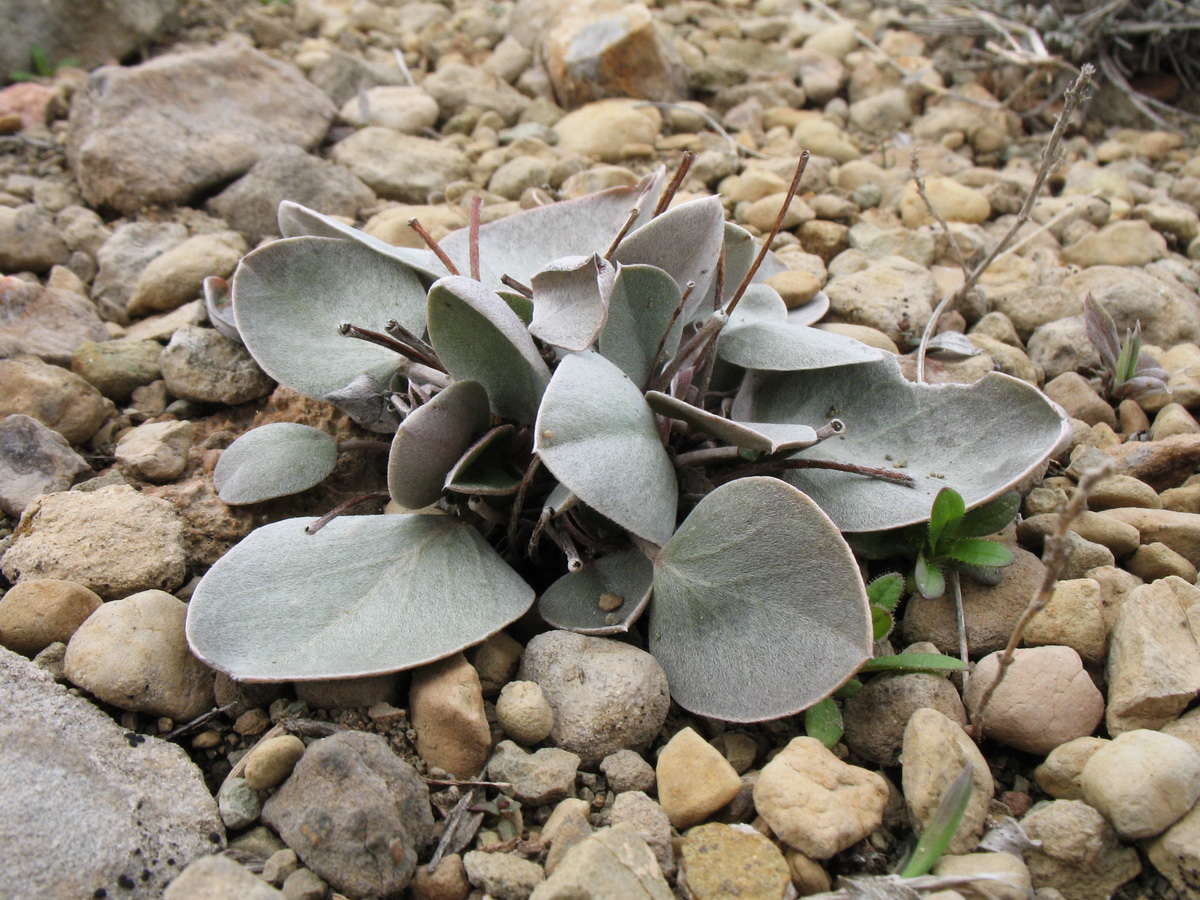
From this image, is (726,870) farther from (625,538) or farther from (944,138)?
(944,138)

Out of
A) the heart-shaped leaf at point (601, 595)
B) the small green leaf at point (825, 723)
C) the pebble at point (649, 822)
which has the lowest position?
the pebble at point (649, 822)

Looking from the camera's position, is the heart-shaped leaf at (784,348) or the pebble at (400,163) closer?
the heart-shaped leaf at (784,348)

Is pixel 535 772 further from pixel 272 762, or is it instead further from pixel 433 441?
pixel 433 441

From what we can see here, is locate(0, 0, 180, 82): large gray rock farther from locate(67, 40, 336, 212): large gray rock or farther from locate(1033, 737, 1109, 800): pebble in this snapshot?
locate(1033, 737, 1109, 800): pebble

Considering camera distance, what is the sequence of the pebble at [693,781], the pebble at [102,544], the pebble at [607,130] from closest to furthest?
the pebble at [693,781] → the pebble at [102,544] → the pebble at [607,130]

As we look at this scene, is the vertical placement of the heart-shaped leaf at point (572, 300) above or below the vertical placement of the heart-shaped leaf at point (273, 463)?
above

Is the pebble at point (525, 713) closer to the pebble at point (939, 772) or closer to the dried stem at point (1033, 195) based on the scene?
the pebble at point (939, 772)

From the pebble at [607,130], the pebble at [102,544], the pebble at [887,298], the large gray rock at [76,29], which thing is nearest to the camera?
the pebble at [102,544]

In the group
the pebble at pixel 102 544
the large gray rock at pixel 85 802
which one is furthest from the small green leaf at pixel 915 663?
the pebble at pixel 102 544
